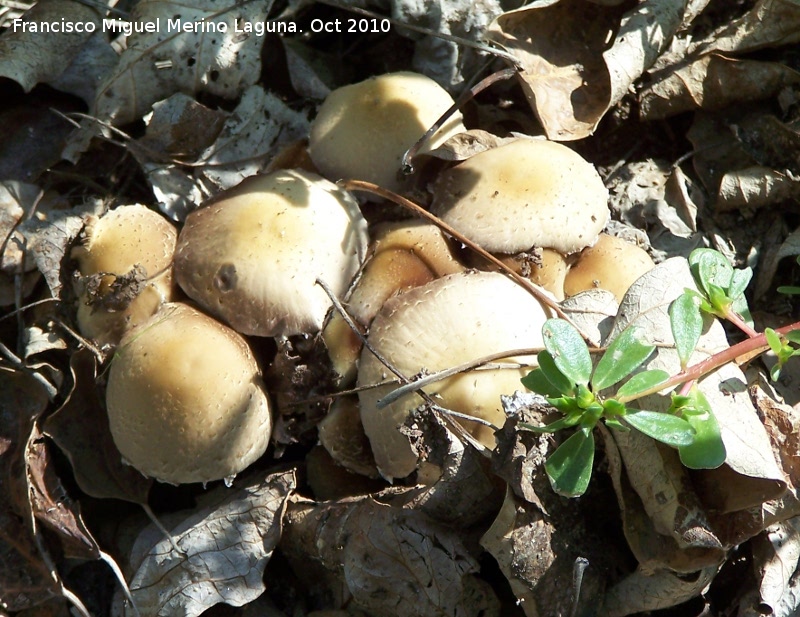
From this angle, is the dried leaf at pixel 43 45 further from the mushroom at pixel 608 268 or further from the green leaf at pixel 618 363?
the green leaf at pixel 618 363

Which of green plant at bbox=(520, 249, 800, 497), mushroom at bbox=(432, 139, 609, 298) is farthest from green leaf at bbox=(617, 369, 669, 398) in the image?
mushroom at bbox=(432, 139, 609, 298)

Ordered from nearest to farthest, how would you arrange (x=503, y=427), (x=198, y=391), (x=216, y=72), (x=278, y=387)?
(x=503, y=427)
(x=198, y=391)
(x=278, y=387)
(x=216, y=72)

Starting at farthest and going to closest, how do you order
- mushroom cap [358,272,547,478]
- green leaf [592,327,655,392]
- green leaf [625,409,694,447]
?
mushroom cap [358,272,547,478] < green leaf [592,327,655,392] < green leaf [625,409,694,447]

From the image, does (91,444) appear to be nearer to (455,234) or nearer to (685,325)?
(455,234)

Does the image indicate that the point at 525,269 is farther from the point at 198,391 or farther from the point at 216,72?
the point at 216,72

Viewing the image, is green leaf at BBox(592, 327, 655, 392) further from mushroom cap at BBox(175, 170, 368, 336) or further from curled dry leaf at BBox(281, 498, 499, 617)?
mushroom cap at BBox(175, 170, 368, 336)

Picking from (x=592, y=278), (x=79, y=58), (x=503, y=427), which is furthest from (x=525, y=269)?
(x=79, y=58)
